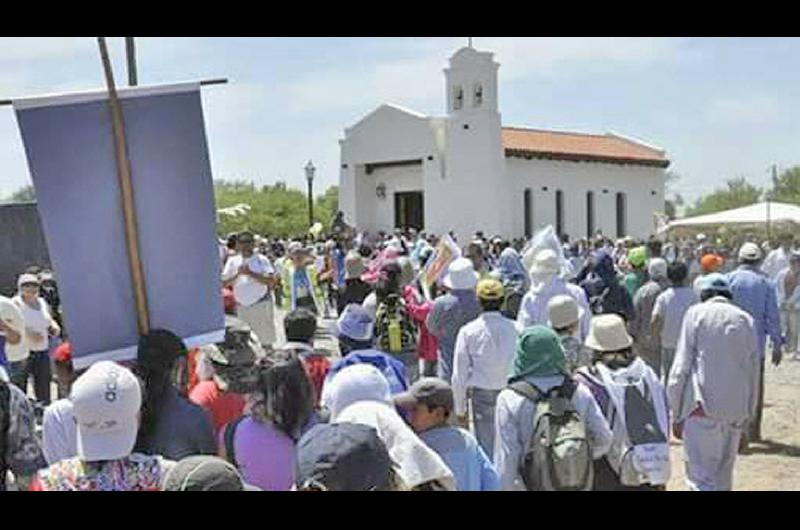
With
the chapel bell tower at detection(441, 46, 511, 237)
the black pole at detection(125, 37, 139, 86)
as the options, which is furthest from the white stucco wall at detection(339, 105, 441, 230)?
the black pole at detection(125, 37, 139, 86)

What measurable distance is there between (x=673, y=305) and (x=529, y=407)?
5.03 m

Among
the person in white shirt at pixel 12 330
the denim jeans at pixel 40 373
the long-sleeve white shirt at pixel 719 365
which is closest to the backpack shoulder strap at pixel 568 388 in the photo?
the long-sleeve white shirt at pixel 719 365

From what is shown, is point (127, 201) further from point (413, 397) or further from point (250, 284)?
point (250, 284)

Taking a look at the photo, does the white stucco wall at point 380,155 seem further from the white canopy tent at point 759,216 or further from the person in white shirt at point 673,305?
the person in white shirt at point 673,305

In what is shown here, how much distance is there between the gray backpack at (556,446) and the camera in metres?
4.30

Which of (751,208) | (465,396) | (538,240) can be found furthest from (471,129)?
(465,396)

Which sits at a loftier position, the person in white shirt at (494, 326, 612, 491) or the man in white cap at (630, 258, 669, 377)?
the person in white shirt at (494, 326, 612, 491)

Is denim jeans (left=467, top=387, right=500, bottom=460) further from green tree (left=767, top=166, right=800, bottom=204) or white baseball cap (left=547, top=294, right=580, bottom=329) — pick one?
green tree (left=767, top=166, right=800, bottom=204)

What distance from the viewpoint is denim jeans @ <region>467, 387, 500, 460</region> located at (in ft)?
23.0

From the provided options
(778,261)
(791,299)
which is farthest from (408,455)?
(778,261)

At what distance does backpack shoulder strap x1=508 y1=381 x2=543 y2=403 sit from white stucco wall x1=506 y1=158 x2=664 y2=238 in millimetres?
42633

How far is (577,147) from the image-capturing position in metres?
51.9

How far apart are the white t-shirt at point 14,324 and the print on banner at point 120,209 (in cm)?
446

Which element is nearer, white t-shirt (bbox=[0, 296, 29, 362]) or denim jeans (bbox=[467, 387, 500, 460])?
denim jeans (bbox=[467, 387, 500, 460])
